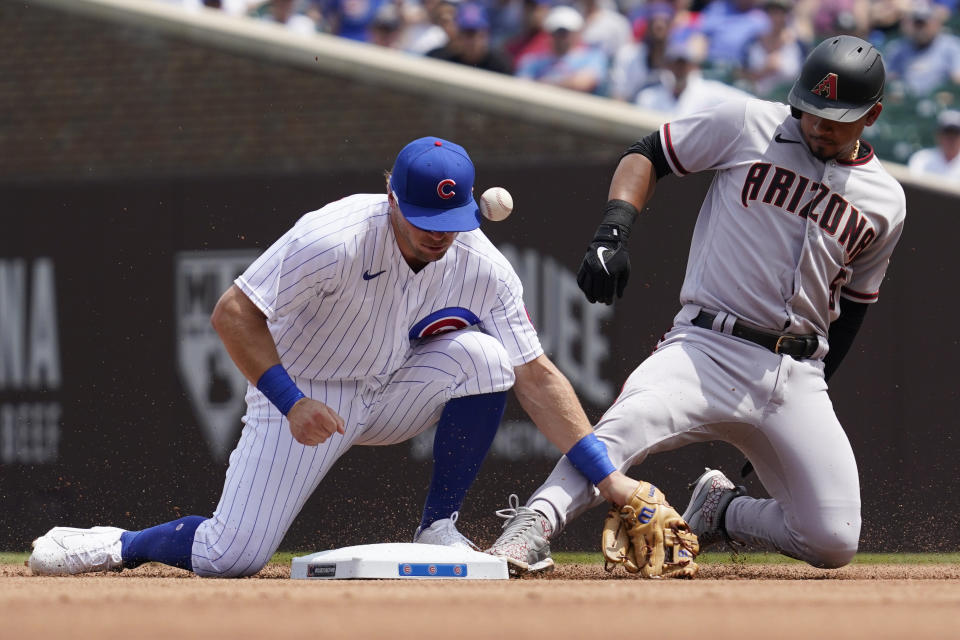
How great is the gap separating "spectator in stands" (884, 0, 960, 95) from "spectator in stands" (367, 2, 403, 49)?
10.8 feet

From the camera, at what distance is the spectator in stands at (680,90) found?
785 centimetres

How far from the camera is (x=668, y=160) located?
14.7ft

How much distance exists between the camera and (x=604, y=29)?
29.4ft

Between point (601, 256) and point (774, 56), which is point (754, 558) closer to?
point (601, 256)

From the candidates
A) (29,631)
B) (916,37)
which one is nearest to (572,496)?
(29,631)

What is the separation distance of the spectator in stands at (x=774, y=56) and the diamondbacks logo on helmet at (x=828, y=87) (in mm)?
4165

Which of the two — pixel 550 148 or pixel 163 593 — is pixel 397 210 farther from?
pixel 550 148

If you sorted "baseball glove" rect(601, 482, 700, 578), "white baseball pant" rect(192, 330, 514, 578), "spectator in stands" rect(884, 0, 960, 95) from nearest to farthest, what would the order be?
"baseball glove" rect(601, 482, 700, 578), "white baseball pant" rect(192, 330, 514, 578), "spectator in stands" rect(884, 0, 960, 95)

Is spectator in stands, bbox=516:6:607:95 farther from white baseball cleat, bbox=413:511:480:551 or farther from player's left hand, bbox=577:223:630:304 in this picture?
white baseball cleat, bbox=413:511:480:551

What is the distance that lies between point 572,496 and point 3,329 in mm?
3928

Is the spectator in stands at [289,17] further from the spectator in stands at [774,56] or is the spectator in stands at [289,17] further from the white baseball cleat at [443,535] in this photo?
the white baseball cleat at [443,535]

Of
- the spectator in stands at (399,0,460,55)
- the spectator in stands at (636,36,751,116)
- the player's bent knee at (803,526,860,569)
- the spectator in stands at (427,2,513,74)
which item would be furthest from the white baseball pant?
the spectator in stands at (399,0,460,55)

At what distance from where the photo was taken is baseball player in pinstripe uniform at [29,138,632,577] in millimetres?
3885

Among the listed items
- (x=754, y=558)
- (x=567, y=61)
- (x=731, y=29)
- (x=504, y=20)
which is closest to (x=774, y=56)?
(x=731, y=29)
